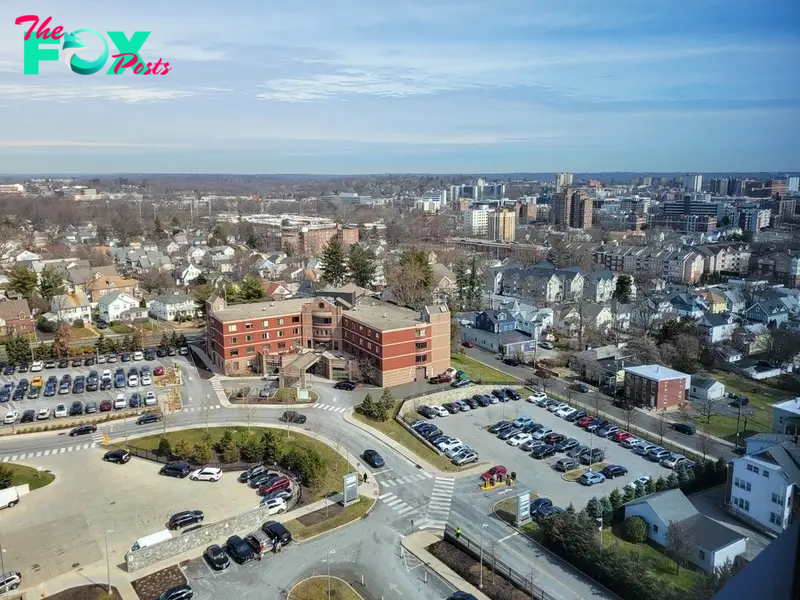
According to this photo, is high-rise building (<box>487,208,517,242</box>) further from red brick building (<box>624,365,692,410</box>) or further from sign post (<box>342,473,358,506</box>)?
sign post (<box>342,473,358,506</box>)

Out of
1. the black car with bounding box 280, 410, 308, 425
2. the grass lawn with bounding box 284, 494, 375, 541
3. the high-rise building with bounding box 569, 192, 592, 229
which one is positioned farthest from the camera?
the high-rise building with bounding box 569, 192, 592, 229

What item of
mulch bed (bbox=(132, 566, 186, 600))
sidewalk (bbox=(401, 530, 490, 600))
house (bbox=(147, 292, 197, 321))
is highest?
house (bbox=(147, 292, 197, 321))

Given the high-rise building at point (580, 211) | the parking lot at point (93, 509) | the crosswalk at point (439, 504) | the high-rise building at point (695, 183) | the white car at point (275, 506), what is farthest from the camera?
the high-rise building at point (695, 183)

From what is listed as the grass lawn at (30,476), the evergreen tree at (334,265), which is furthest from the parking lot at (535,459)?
the evergreen tree at (334,265)

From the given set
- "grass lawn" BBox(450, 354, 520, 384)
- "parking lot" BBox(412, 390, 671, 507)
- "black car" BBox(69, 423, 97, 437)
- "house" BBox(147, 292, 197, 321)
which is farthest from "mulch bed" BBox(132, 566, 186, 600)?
"house" BBox(147, 292, 197, 321)

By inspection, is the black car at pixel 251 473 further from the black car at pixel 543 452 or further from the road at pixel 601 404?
the road at pixel 601 404

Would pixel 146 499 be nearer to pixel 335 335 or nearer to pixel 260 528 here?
pixel 260 528
